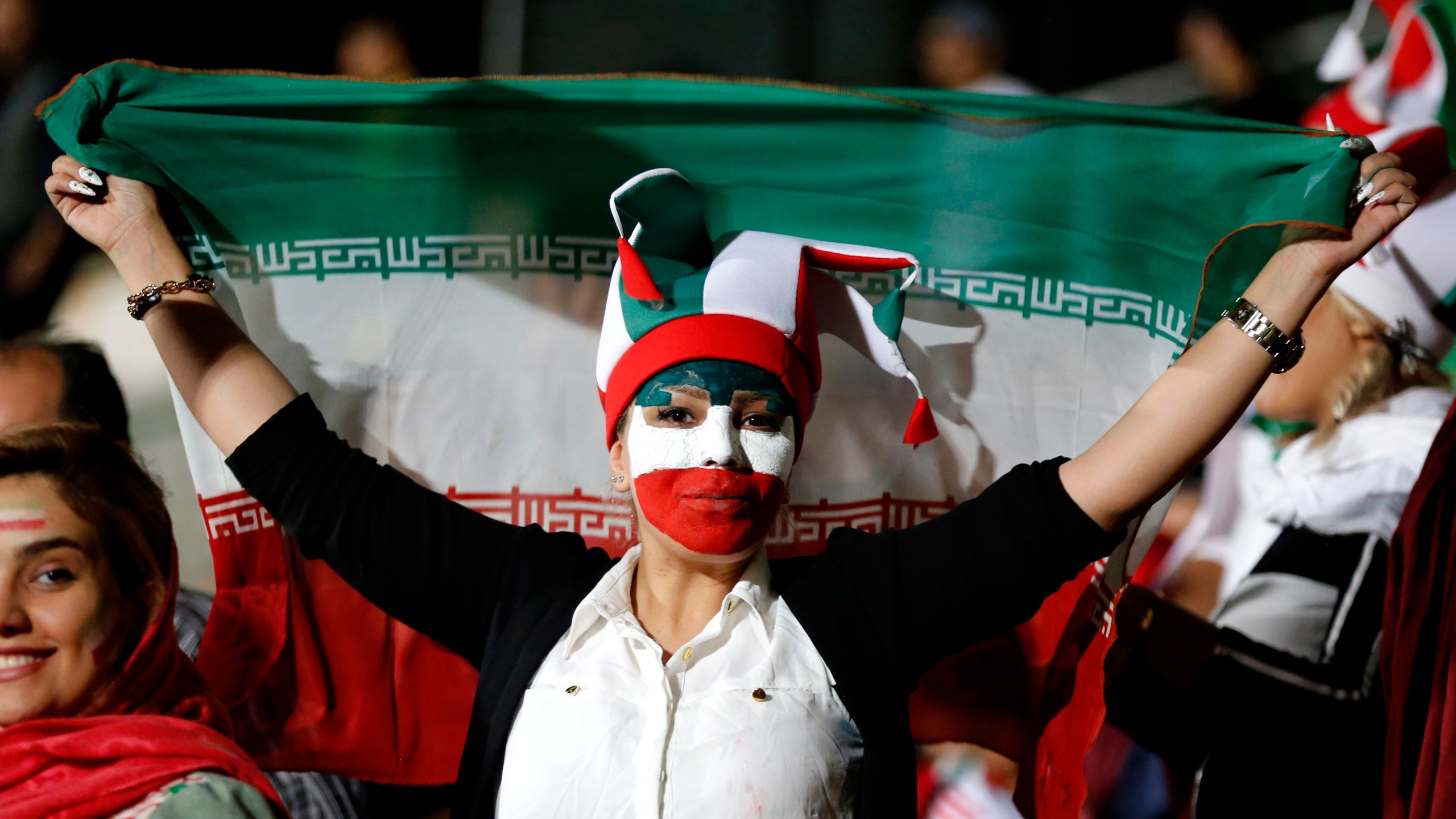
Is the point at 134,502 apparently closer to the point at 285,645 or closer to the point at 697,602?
the point at 285,645

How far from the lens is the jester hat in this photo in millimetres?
1521

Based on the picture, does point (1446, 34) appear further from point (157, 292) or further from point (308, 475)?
point (157, 292)

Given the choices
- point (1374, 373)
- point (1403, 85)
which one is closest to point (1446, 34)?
point (1403, 85)

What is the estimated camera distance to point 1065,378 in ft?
5.92

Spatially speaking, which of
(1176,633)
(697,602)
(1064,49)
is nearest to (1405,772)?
(1176,633)

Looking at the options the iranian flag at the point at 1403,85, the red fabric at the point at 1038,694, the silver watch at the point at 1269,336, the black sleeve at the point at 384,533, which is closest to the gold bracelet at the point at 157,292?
the black sleeve at the point at 384,533

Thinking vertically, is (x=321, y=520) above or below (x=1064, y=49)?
below

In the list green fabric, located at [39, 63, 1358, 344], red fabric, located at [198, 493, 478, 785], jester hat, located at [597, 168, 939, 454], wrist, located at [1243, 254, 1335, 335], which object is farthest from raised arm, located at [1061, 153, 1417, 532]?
red fabric, located at [198, 493, 478, 785]

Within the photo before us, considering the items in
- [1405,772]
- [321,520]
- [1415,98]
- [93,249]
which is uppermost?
[1415,98]

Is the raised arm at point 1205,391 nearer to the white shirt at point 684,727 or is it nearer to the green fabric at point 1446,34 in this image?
the white shirt at point 684,727

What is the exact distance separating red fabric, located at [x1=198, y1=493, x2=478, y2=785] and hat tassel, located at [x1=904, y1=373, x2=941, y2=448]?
2.55 ft

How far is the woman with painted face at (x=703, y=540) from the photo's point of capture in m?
1.40

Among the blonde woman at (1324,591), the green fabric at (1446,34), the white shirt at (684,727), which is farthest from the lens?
the blonde woman at (1324,591)

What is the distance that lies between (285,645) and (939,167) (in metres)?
1.26
